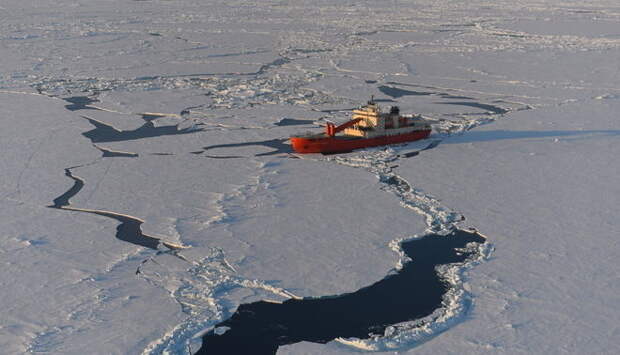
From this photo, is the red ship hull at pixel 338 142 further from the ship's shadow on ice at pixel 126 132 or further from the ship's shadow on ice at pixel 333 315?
the ship's shadow on ice at pixel 333 315

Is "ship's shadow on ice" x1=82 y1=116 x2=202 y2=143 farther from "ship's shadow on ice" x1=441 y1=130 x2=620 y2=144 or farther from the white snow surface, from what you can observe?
"ship's shadow on ice" x1=441 y1=130 x2=620 y2=144

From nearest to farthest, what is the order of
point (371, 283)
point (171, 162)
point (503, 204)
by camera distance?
point (371, 283), point (503, 204), point (171, 162)

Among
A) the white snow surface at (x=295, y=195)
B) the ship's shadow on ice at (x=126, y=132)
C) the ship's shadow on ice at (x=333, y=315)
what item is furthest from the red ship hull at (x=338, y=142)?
the ship's shadow on ice at (x=333, y=315)

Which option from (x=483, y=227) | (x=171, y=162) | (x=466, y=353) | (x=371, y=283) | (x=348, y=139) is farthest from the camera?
(x=348, y=139)

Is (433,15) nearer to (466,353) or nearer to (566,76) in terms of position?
(566,76)

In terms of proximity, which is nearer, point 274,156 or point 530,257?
point 530,257

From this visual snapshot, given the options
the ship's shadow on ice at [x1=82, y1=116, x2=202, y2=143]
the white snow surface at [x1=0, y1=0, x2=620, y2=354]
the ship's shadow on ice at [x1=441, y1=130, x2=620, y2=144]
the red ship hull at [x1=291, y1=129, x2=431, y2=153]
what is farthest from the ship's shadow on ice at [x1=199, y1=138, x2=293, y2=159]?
the ship's shadow on ice at [x1=441, y1=130, x2=620, y2=144]

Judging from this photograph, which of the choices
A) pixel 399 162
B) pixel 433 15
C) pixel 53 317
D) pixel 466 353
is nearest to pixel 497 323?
pixel 466 353
